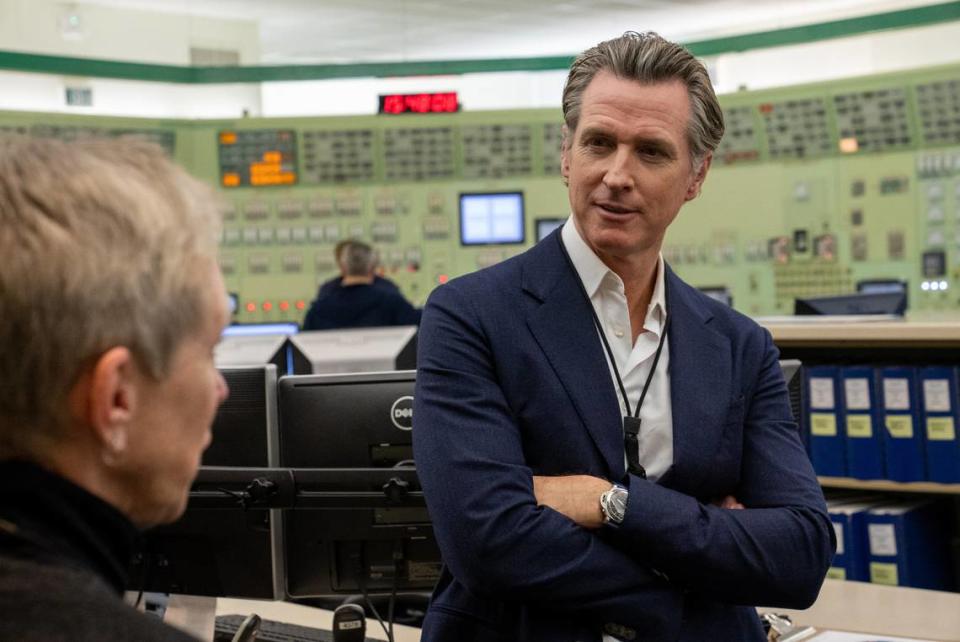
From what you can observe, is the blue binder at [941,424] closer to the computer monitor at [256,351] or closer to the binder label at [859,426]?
the binder label at [859,426]

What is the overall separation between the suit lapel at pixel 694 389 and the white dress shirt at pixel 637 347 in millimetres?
17

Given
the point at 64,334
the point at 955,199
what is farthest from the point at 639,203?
the point at 955,199

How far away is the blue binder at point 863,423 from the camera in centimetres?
346

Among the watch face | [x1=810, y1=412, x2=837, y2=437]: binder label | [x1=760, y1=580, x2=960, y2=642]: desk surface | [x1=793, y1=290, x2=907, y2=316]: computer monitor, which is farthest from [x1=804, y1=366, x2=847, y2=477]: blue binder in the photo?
the watch face

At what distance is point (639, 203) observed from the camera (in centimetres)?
187

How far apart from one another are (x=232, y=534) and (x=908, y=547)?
6.73 ft

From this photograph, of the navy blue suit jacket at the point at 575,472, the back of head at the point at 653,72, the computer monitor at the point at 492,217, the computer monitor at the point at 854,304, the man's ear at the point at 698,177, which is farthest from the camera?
the computer monitor at the point at 492,217

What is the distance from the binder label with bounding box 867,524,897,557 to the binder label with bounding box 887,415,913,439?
0.27 meters

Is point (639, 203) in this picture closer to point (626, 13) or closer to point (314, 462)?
point (314, 462)

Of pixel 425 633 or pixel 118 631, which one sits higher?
pixel 118 631

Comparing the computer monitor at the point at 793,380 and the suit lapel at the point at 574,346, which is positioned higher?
the suit lapel at the point at 574,346

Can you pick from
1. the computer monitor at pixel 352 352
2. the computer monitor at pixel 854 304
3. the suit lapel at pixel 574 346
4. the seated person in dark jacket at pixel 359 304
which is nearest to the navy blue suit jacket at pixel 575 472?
the suit lapel at pixel 574 346

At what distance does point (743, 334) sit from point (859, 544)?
1.70 m

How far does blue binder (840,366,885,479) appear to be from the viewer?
11.4 feet
